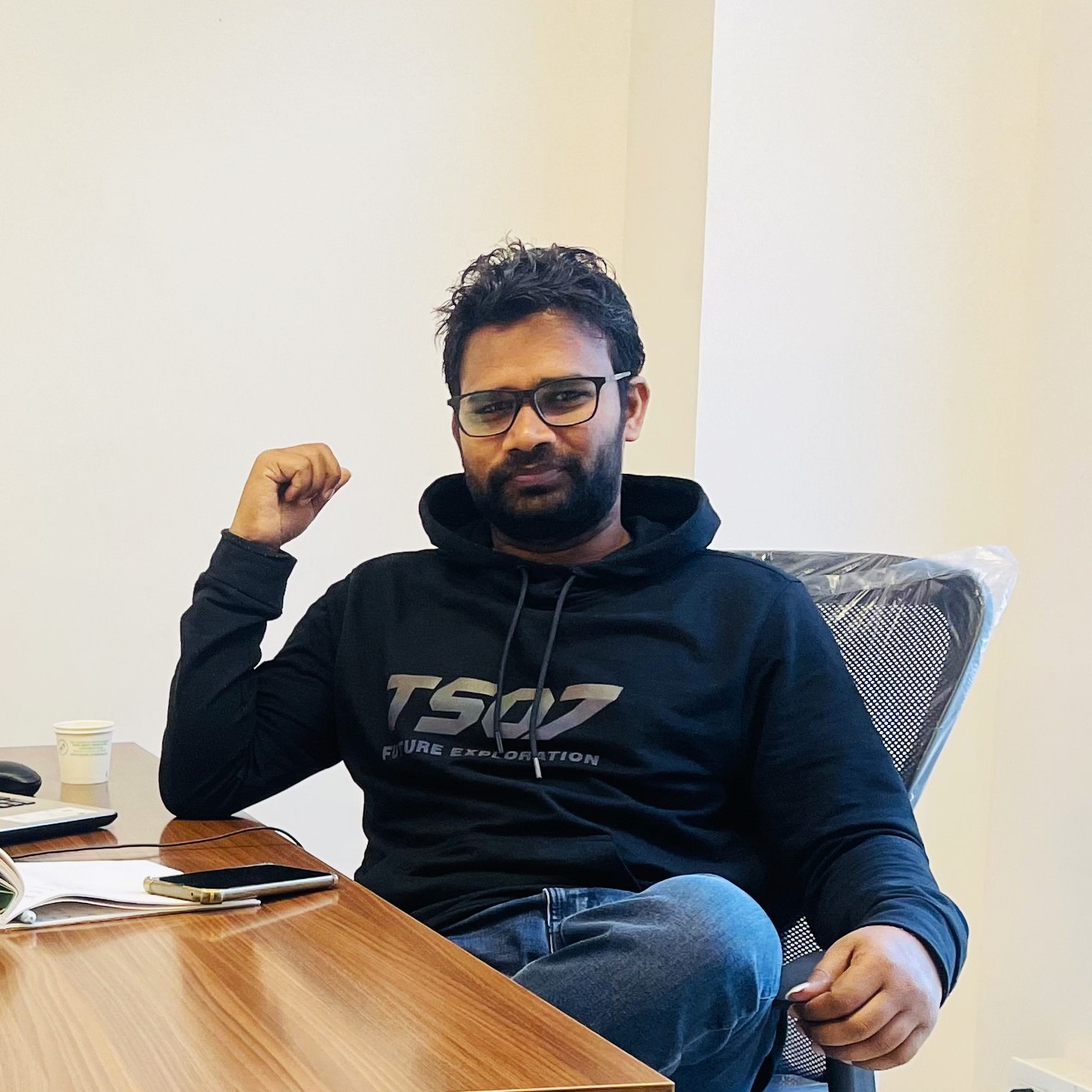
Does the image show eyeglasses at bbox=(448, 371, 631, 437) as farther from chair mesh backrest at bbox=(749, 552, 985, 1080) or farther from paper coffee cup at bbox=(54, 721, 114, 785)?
paper coffee cup at bbox=(54, 721, 114, 785)

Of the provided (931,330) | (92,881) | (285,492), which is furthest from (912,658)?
(931,330)

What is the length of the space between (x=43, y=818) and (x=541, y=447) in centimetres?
62

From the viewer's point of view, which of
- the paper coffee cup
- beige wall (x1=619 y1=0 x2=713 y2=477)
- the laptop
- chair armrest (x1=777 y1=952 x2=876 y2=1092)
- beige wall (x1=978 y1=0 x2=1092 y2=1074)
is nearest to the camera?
chair armrest (x1=777 y1=952 x2=876 y2=1092)

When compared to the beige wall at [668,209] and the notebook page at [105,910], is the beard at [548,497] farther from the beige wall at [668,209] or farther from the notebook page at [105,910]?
the beige wall at [668,209]

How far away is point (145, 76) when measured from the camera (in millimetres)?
2359

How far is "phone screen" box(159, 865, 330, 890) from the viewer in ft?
3.30

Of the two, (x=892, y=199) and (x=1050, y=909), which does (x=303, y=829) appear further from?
(x=892, y=199)

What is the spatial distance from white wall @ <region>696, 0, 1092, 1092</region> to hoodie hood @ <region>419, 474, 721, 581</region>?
2.55ft

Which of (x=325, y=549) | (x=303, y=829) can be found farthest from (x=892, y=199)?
(x=303, y=829)

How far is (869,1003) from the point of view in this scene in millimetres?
1022

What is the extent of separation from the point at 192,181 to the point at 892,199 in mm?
1214

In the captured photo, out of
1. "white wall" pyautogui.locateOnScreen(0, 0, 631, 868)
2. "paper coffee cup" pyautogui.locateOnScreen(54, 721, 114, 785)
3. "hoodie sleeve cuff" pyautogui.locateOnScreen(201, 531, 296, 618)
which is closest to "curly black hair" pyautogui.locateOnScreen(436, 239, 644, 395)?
"hoodie sleeve cuff" pyautogui.locateOnScreen(201, 531, 296, 618)

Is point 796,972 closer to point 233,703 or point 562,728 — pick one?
point 562,728

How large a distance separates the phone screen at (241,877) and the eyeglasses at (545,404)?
0.59 metres
